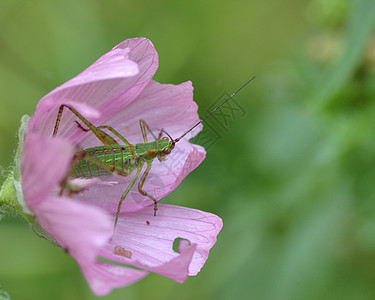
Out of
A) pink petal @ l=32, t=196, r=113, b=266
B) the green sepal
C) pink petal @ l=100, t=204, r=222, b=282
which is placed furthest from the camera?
pink petal @ l=100, t=204, r=222, b=282

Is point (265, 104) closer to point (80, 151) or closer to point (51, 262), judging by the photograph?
point (51, 262)

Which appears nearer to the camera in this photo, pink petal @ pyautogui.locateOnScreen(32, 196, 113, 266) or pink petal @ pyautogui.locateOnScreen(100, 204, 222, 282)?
pink petal @ pyautogui.locateOnScreen(32, 196, 113, 266)

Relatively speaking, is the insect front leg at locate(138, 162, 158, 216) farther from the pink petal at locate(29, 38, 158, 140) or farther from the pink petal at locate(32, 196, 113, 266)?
the pink petal at locate(32, 196, 113, 266)

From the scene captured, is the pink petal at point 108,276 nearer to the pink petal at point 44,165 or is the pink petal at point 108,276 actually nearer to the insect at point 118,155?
the pink petal at point 44,165

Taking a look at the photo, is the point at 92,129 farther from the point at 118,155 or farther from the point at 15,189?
the point at 15,189

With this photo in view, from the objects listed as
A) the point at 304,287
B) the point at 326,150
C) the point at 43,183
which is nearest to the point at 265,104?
the point at 326,150

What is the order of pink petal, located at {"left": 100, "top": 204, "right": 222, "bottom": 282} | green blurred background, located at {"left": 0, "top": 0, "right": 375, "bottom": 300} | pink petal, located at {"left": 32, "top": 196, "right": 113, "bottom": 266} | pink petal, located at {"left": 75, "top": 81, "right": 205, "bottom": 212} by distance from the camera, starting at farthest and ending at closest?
green blurred background, located at {"left": 0, "top": 0, "right": 375, "bottom": 300}, pink petal, located at {"left": 75, "top": 81, "right": 205, "bottom": 212}, pink petal, located at {"left": 100, "top": 204, "right": 222, "bottom": 282}, pink petal, located at {"left": 32, "top": 196, "right": 113, "bottom": 266}

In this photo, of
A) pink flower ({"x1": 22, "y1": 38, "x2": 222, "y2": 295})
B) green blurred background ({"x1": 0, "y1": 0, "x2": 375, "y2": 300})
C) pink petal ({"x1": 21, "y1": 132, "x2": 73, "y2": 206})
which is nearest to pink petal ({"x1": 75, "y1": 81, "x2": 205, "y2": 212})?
pink flower ({"x1": 22, "y1": 38, "x2": 222, "y2": 295})

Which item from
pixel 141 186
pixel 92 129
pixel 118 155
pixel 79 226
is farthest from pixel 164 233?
pixel 79 226
